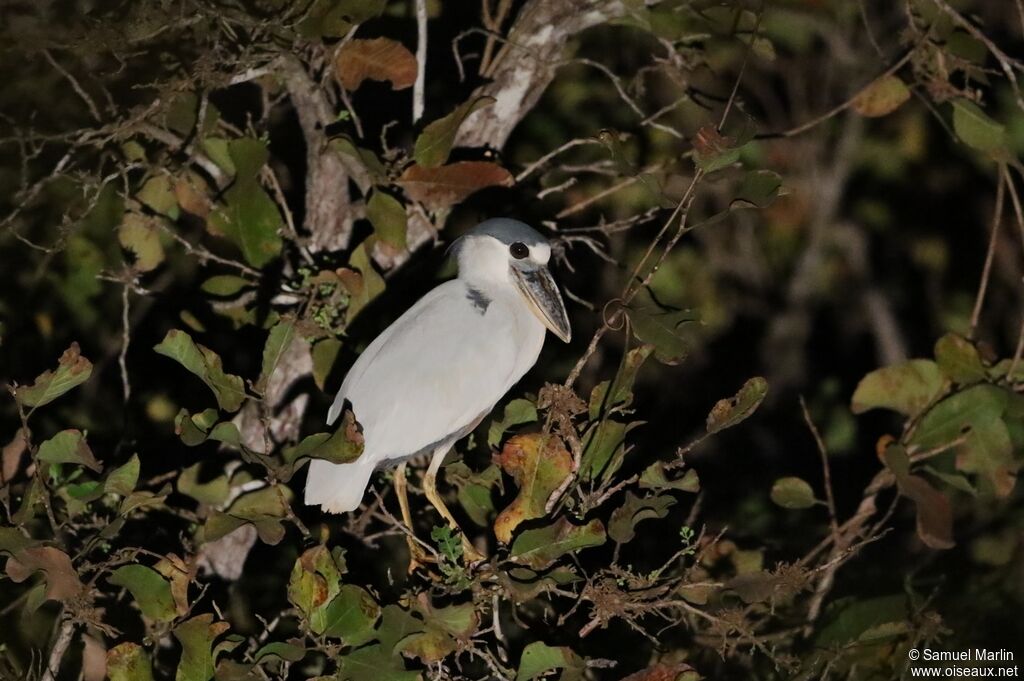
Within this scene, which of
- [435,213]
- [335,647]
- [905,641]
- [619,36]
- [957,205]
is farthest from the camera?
[957,205]

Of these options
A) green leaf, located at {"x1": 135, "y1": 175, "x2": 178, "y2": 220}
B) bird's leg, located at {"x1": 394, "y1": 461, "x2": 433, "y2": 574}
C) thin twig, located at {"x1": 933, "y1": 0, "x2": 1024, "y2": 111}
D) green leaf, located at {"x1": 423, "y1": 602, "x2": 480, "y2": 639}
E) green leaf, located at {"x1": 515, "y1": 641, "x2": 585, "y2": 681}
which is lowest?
bird's leg, located at {"x1": 394, "y1": 461, "x2": 433, "y2": 574}

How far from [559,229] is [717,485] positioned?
2041 mm

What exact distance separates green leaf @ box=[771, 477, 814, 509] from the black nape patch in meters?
0.69

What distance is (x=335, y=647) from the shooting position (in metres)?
2.02

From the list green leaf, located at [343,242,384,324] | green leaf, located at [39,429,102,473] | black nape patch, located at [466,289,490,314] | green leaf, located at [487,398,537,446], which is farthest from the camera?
black nape patch, located at [466,289,490,314]

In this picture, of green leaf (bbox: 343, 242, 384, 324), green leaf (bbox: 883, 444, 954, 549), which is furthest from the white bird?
green leaf (bbox: 883, 444, 954, 549)

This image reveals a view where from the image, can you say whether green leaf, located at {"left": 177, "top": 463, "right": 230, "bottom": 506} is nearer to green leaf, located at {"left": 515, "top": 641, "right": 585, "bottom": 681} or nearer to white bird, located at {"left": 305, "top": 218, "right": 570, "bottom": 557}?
white bird, located at {"left": 305, "top": 218, "right": 570, "bottom": 557}

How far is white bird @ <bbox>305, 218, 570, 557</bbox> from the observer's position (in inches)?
97.4

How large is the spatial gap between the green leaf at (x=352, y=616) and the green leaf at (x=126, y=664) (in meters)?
0.33

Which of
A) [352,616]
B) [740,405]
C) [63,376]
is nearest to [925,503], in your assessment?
[740,405]

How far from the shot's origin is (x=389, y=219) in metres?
2.36

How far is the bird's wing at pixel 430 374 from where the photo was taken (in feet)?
8.15

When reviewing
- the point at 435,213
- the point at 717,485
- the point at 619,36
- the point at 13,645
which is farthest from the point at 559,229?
the point at 619,36

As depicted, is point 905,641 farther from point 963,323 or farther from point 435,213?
point 963,323
